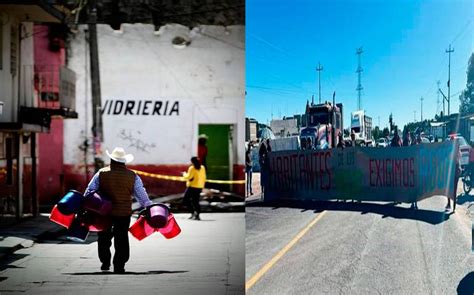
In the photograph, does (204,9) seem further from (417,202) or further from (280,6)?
(417,202)

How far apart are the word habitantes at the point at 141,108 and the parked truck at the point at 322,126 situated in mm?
1463

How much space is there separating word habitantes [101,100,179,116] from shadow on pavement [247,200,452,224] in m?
1.40

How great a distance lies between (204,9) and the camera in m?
3.62

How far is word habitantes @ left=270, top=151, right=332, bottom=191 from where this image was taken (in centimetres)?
221

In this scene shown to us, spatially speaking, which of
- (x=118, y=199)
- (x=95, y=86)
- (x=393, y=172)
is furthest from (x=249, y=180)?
(x=95, y=86)

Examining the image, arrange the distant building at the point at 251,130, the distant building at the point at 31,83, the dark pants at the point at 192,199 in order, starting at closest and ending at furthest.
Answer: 1. the distant building at the point at 251,130
2. the distant building at the point at 31,83
3. the dark pants at the point at 192,199

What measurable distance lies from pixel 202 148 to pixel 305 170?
4.67ft

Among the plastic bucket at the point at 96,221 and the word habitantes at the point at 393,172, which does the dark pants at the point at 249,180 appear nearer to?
the word habitantes at the point at 393,172

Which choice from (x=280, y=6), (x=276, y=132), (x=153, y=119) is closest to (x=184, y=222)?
(x=153, y=119)

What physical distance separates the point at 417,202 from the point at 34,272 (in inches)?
88.1

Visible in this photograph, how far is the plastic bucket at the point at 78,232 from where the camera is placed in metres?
3.07

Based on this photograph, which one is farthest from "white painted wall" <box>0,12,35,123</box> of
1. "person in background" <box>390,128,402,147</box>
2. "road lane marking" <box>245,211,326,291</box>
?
"person in background" <box>390,128,402,147</box>

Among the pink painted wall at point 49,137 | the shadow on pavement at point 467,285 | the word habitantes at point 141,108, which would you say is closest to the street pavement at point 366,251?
the shadow on pavement at point 467,285

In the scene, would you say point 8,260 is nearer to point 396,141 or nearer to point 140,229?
point 140,229
